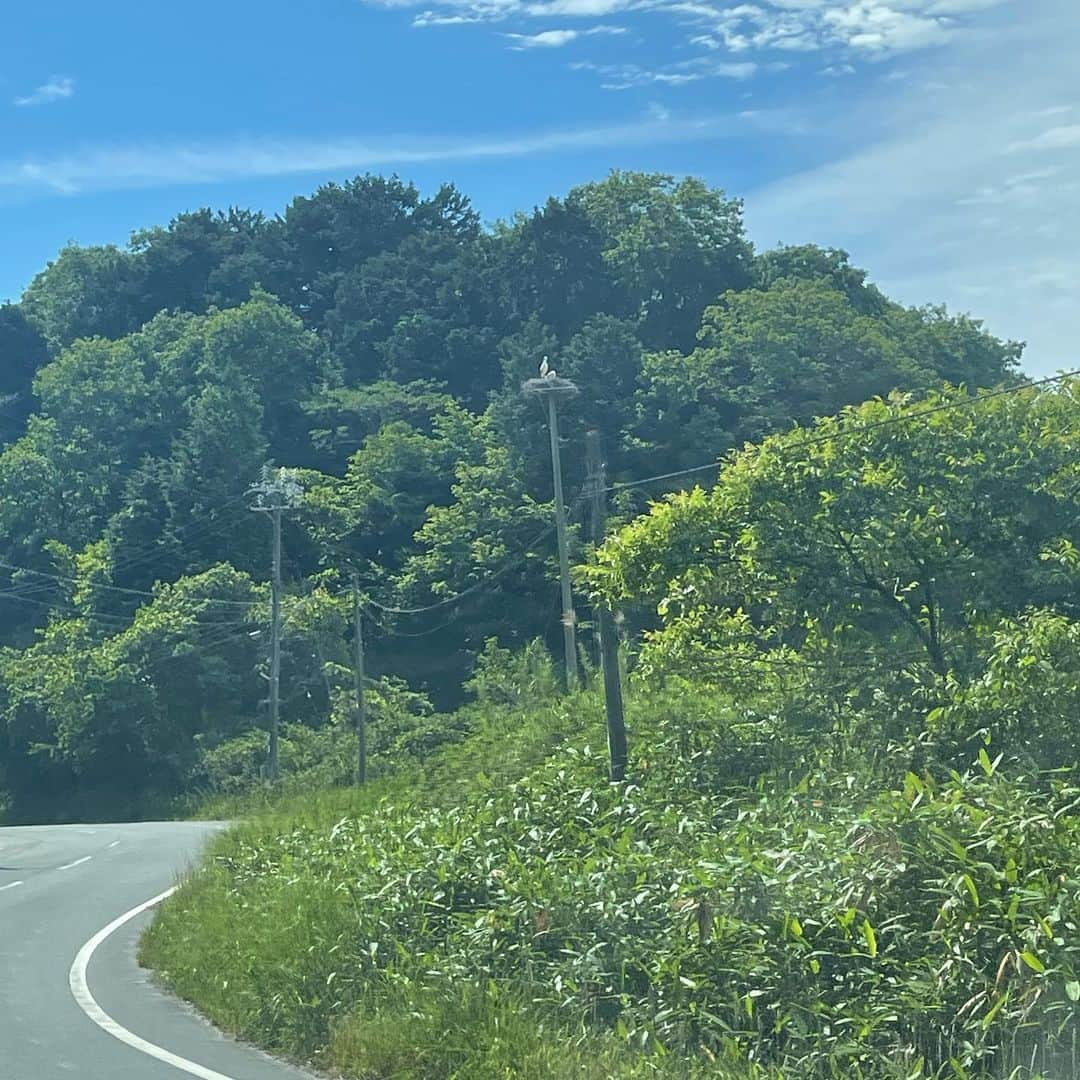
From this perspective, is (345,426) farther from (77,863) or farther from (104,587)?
(77,863)

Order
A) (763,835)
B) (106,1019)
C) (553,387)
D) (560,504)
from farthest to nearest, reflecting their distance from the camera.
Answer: (560,504), (553,387), (106,1019), (763,835)

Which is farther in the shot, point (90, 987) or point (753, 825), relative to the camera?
point (90, 987)

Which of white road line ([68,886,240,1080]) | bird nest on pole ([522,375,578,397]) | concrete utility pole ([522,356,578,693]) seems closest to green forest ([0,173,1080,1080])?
white road line ([68,886,240,1080])

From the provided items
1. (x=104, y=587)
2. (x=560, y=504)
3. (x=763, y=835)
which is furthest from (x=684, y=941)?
(x=104, y=587)

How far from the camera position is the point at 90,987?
512 inches

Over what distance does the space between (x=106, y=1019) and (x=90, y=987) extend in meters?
1.80

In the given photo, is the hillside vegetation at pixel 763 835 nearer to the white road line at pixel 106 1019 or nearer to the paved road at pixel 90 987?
the paved road at pixel 90 987

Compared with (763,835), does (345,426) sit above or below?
above

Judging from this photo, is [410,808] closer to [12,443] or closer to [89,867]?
[89,867]

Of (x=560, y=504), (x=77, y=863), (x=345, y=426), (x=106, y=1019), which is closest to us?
(x=106, y=1019)

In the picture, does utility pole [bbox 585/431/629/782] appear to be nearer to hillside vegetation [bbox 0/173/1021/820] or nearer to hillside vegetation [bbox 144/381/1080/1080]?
hillside vegetation [bbox 144/381/1080/1080]

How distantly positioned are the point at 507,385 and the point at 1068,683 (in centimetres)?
5013

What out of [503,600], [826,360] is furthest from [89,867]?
[826,360]

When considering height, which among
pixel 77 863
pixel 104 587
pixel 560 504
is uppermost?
pixel 560 504
